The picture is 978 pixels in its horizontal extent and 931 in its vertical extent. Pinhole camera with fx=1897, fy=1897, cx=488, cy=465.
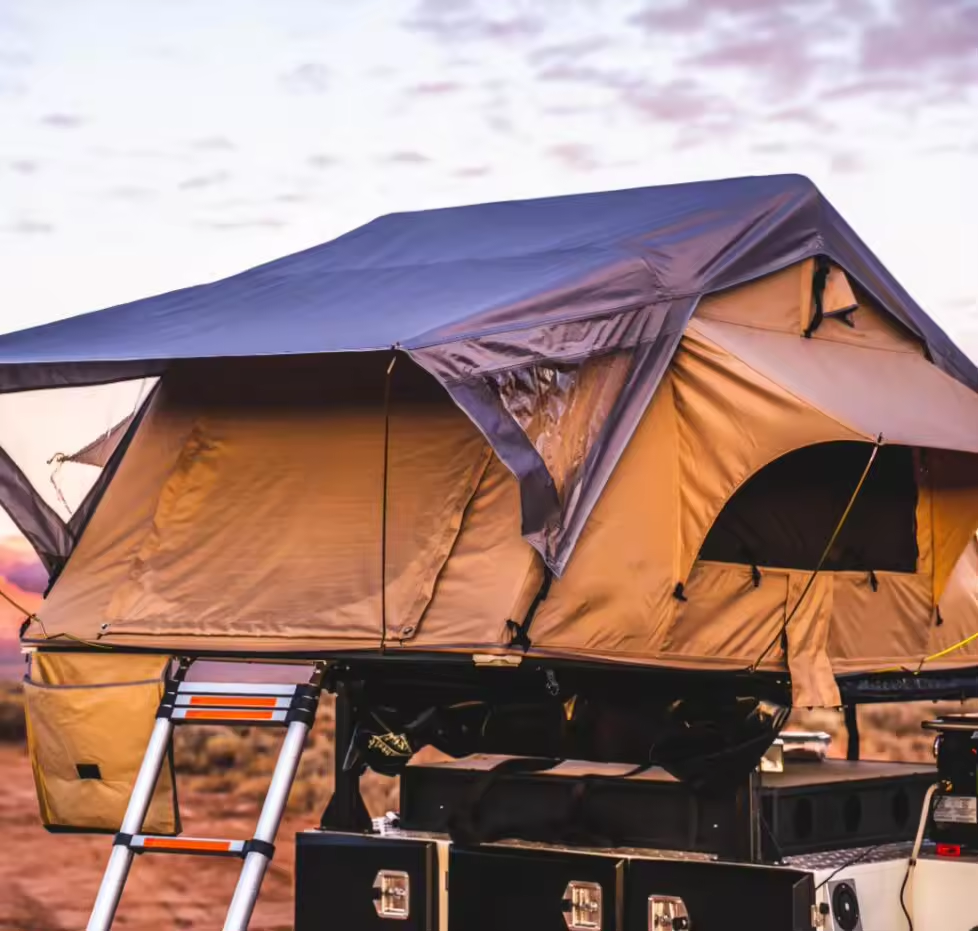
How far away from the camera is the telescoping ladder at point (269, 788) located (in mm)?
6109

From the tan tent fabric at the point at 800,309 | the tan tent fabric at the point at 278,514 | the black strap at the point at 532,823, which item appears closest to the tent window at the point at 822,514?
the tan tent fabric at the point at 800,309

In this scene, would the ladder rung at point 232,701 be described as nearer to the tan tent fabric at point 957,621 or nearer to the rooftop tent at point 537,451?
the rooftop tent at point 537,451

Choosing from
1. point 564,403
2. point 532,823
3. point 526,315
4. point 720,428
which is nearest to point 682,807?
point 532,823

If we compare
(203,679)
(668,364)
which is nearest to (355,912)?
(203,679)

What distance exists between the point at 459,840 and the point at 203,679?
1.08m

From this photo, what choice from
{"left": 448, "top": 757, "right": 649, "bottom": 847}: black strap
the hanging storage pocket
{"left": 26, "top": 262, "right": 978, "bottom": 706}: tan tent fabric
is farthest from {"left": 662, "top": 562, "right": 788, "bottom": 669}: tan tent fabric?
the hanging storage pocket

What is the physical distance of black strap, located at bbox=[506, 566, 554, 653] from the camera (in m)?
6.18

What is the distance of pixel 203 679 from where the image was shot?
22.1ft

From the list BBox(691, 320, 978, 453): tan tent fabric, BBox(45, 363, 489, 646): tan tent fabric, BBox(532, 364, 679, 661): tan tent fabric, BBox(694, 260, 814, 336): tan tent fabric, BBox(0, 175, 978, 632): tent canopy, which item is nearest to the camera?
BBox(0, 175, 978, 632): tent canopy

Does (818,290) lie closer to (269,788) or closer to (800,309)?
(800,309)

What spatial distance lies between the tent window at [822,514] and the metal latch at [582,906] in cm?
129

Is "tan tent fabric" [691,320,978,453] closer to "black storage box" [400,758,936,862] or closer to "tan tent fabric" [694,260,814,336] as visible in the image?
"tan tent fabric" [694,260,814,336]

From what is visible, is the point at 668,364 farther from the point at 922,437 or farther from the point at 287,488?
the point at 287,488

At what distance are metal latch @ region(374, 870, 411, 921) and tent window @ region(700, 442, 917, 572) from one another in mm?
1590
